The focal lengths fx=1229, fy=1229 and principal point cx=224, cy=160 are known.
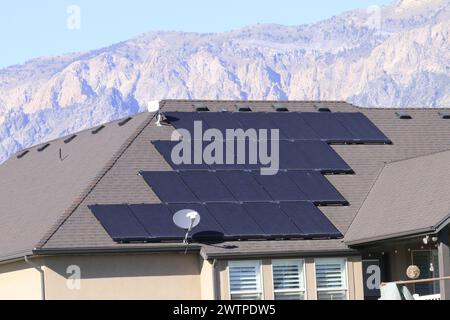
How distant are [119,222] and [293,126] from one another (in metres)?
7.78

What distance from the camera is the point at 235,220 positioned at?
100ft

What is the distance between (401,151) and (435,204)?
7.18 m

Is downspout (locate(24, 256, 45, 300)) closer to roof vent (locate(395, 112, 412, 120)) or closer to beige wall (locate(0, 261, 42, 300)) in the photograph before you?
beige wall (locate(0, 261, 42, 300))

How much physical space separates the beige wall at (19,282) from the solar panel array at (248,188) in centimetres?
213

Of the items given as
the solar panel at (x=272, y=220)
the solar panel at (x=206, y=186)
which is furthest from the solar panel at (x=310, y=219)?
the solar panel at (x=206, y=186)

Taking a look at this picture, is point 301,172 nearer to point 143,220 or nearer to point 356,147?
point 356,147

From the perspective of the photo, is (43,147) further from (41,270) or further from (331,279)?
(331,279)

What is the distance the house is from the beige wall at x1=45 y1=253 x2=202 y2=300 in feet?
0.09

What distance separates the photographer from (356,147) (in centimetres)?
3538

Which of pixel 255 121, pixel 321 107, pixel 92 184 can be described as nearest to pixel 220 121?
pixel 255 121

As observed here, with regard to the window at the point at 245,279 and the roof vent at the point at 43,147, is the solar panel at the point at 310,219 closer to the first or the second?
the window at the point at 245,279

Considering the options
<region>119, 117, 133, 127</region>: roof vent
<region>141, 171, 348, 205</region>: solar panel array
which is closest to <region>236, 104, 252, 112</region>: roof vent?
<region>119, 117, 133, 127</region>: roof vent

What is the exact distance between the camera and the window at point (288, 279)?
2983cm
